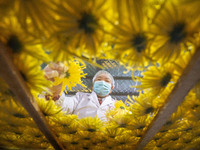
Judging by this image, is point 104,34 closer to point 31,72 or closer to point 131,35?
point 131,35

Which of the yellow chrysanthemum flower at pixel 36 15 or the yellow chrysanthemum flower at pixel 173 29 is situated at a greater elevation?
the yellow chrysanthemum flower at pixel 36 15

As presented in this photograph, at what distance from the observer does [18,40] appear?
1.03 ft

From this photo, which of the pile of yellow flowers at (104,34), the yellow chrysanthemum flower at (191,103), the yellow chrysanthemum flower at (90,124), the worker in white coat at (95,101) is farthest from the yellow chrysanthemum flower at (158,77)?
the worker in white coat at (95,101)

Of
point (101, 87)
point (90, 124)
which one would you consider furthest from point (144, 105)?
point (101, 87)

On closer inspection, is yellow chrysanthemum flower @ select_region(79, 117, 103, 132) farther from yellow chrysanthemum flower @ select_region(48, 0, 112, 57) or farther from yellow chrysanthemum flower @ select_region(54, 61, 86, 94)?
yellow chrysanthemum flower @ select_region(48, 0, 112, 57)

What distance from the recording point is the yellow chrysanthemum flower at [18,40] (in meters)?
0.30

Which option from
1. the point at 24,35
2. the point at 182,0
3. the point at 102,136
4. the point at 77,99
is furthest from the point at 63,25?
the point at 77,99

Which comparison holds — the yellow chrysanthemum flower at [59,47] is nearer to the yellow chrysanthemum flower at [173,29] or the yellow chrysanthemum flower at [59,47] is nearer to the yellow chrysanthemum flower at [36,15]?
the yellow chrysanthemum flower at [36,15]

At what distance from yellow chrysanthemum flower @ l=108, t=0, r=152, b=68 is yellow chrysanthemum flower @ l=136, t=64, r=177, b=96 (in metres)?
0.07

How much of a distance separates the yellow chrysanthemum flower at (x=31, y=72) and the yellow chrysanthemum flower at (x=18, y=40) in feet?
0.09

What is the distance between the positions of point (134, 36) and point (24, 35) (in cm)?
25

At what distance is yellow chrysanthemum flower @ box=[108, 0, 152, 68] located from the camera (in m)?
0.29

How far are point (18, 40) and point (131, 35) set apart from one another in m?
0.25

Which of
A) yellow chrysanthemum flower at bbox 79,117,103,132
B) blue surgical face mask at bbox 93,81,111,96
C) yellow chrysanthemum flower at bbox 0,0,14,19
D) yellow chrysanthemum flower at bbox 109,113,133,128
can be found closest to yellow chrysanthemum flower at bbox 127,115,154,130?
yellow chrysanthemum flower at bbox 109,113,133,128
